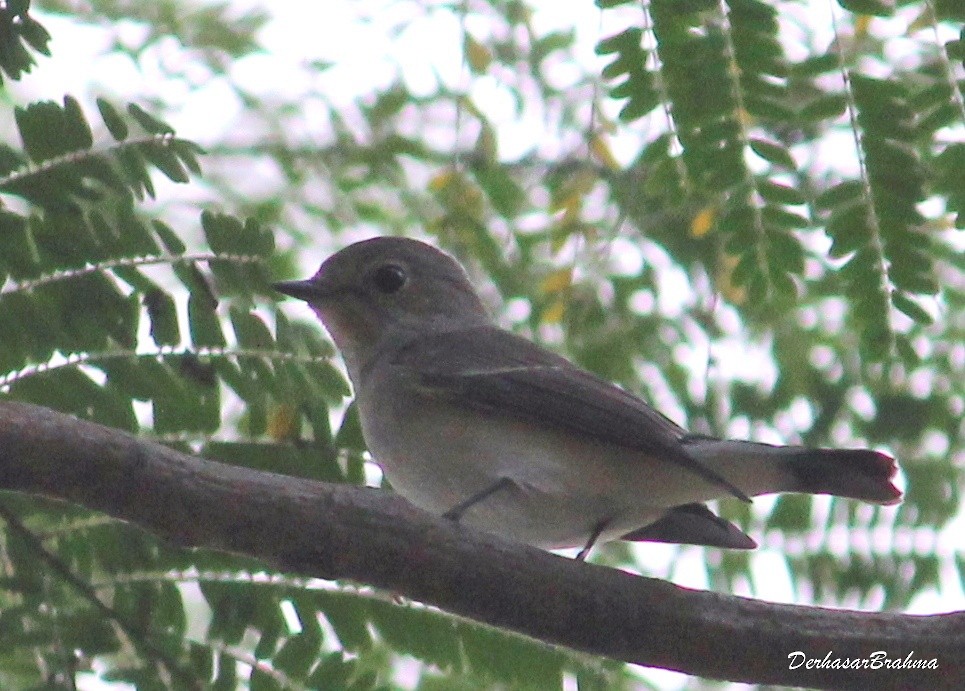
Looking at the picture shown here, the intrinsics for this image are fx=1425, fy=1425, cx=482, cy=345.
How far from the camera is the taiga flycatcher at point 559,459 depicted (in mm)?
4102

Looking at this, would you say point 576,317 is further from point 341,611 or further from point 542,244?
point 341,611

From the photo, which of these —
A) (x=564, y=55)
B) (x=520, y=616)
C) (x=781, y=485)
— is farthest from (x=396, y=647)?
(x=564, y=55)

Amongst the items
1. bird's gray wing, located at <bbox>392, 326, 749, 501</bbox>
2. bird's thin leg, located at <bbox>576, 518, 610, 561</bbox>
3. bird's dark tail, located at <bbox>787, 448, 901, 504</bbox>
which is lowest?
bird's thin leg, located at <bbox>576, 518, 610, 561</bbox>

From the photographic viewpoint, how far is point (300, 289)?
4.85 metres

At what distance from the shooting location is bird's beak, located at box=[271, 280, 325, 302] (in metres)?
4.48

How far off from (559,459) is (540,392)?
0.24 meters

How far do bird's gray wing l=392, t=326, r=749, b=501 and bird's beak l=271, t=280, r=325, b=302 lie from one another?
39cm

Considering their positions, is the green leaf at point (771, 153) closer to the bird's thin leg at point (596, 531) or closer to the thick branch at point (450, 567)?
the bird's thin leg at point (596, 531)

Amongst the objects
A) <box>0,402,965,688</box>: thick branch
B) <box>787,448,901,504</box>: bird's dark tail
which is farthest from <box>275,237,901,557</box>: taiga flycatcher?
<box>0,402,965,688</box>: thick branch

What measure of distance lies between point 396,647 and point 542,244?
2852 mm

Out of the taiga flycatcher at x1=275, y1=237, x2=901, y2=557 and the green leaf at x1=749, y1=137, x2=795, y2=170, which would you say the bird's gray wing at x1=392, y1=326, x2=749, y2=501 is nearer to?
the taiga flycatcher at x1=275, y1=237, x2=901, y2=557

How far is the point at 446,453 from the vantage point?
4.32m

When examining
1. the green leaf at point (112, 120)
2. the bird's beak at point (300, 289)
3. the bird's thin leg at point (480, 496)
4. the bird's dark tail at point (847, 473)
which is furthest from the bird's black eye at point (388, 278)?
the bird's dark tail at point (847, 473)

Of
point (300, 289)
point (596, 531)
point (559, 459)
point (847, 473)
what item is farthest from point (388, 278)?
point (847, 473)
